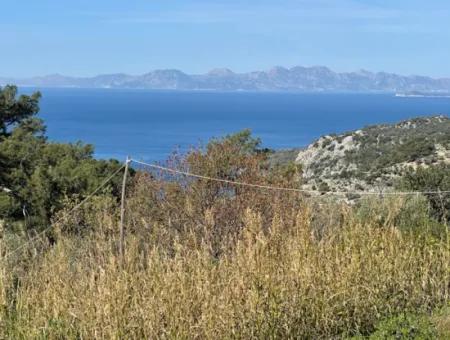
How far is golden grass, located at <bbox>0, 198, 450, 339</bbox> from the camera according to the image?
12.8 feet

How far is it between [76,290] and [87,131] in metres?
82.4

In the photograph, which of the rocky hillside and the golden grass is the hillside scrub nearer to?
the golden grass

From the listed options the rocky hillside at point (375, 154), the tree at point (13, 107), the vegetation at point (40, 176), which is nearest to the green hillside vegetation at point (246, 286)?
the vegetation at point (40, 176)

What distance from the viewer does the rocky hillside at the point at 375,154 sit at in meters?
20.6

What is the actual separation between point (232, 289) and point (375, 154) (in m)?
23.4

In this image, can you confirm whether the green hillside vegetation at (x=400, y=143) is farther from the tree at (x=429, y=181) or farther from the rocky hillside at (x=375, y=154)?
the tree at (x=429, y=181)

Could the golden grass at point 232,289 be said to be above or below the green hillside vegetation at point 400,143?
above

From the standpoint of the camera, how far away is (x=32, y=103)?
2505cm

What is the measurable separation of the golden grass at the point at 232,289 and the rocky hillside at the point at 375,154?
38.9 feet

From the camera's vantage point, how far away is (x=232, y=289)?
4.08 metres

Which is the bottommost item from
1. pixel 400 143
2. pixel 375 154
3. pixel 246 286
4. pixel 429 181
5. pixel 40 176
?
pixel 375 154

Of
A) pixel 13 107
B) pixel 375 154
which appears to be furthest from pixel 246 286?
pixel 375 154

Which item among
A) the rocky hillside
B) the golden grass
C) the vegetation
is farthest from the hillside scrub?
the rocky hillside

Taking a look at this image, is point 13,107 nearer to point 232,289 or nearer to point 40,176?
point 40,176
